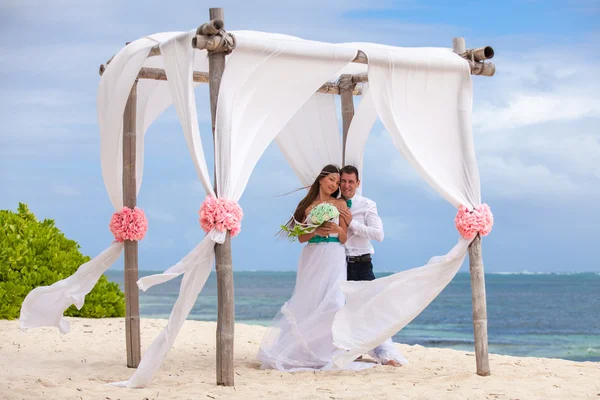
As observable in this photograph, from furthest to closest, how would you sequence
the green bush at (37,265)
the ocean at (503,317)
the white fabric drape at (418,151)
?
1. the ocean at (503,317)
2. the green bush at (37,265)
3. the white fabric drape at (418,151)

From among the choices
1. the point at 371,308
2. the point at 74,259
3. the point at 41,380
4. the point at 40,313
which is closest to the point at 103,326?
the point at 74,259

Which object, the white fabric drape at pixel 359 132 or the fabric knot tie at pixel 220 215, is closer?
the fabric knot tie at pixel 220 215

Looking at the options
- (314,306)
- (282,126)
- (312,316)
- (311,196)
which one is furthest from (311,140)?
(312,316)

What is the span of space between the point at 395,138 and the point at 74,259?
256 inches

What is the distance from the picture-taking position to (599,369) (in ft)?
24.7

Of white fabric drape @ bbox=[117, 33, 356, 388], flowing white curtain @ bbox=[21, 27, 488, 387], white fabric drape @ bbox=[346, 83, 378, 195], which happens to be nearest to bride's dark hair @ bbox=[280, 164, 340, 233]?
white fabric drape @ bbox=[346, 83, 378, 195]

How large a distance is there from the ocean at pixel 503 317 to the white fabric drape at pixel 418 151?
14211 millimetres

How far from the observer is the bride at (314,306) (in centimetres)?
707

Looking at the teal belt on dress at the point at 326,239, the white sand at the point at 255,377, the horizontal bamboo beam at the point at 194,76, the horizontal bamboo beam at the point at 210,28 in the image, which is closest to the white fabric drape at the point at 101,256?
the horizontal bamboo beam at the point at 194,76

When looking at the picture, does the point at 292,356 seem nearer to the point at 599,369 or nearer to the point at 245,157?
the point at 245,157

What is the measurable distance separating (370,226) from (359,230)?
5.7 inches

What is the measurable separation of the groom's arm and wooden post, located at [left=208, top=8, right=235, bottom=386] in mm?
1450

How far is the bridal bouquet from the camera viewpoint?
6.93m

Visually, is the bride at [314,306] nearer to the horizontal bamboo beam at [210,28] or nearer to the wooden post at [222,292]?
the wooden post at [222,292]
